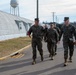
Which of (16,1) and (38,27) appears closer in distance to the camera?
(38,27)

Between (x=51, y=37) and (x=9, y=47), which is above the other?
(x=51, y=37)

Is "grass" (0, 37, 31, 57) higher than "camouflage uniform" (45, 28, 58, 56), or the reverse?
"camouflage uniform" (45, 28, 58, 56)

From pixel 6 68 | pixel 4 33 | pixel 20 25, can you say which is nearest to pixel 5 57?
pixel 6 68

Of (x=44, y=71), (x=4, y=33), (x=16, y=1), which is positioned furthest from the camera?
(x=16, y=1)

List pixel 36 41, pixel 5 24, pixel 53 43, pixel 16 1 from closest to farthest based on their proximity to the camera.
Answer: pixel 36 41
pixel 53 43
pixel 5 24
pixel 16 1

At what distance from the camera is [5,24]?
35.3m

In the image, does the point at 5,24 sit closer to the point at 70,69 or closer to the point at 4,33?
the point at 4,33

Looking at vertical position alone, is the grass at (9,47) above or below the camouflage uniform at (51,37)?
below

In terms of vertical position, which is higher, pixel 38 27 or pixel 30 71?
pixel 38 27

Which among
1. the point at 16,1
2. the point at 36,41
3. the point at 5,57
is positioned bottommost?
the point at 5,57

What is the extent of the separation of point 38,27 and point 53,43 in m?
1.58

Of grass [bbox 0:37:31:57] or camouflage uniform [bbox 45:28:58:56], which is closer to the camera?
camouflage uniform [bbox 45:28:58:56]

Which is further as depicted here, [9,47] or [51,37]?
[9,47]

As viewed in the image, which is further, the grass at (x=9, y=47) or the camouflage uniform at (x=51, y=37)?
the grass at (x=9, y=47)
